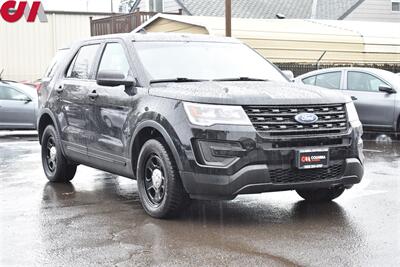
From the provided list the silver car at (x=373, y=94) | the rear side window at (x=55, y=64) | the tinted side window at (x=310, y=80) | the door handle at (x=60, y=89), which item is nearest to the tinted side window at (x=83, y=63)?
the door handle at (x=60, y=89)

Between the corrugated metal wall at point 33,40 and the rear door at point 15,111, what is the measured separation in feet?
53.5

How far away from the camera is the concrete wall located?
31.2 meters

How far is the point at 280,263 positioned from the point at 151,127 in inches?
80.6

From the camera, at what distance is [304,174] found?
594 cm

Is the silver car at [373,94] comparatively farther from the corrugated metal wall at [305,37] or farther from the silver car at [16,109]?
the corrugated metal wall at [305,37]

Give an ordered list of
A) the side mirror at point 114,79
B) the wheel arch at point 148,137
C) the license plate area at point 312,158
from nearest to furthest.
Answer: the license plate area at point 312,158, the wheel arch at point 148,137, the side mirror at point 114,79

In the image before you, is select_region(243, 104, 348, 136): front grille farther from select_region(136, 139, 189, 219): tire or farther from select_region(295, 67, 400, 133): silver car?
select_region(295, 67, 400, 133): silver car

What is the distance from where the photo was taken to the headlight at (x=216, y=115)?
5781 mm

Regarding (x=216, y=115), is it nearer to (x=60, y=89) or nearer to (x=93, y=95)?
(x=93, y=95)

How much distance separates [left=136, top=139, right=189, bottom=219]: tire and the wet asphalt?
0.14 metres

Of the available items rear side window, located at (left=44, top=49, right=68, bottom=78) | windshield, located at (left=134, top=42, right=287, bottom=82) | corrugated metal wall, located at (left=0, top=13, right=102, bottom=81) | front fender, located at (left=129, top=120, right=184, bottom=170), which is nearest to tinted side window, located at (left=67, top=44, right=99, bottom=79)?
rear side window, located at (left=44, top=49, right=68, bottom=78)

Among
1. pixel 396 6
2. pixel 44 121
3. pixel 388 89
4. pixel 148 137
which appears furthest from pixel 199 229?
pixel 396 6

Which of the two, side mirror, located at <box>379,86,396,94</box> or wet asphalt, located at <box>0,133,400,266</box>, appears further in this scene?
side mirror, located at <box>379,86,396,94</box>

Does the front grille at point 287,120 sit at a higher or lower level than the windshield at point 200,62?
lower
